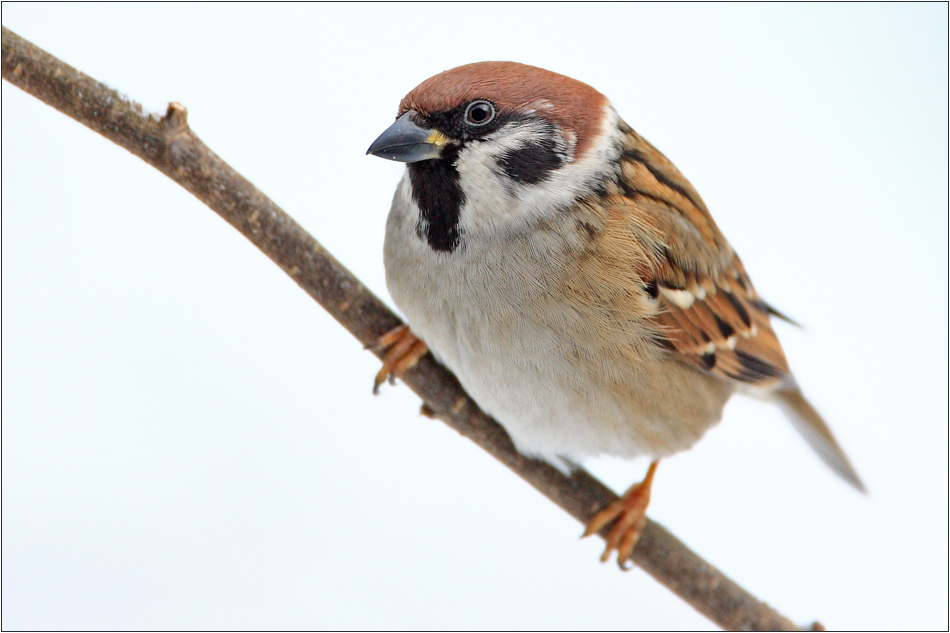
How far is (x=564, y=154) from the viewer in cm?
176

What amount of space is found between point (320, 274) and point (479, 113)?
1.58 ft

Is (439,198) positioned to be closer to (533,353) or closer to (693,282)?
(533,353)

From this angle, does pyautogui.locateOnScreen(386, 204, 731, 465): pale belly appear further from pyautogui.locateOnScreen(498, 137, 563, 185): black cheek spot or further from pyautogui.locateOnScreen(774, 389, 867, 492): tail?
pyautogui.locateOnScreen(774, 389, 867, 492): tail

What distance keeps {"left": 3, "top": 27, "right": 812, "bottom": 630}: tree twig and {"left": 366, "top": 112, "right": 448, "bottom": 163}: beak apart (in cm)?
29

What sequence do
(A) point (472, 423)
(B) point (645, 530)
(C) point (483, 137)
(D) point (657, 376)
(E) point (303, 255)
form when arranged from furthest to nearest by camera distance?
(B) point (645, 530) → (A) point (472, 423) → (D) point (657, 376) → (E) point (303, 255) → (C) point (483, 137)

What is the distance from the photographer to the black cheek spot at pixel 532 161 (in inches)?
67.1

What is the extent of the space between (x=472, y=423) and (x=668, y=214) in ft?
2.24

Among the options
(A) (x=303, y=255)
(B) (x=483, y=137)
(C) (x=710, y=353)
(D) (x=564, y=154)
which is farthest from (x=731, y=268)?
(A) (x=303, y=255)

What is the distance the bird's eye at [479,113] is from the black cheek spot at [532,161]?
0.27ft

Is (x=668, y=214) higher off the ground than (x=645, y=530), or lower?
higher

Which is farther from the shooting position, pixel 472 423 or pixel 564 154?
pixel 472 423

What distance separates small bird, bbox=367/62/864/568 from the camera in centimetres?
168

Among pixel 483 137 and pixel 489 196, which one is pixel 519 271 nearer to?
pixel 489 196

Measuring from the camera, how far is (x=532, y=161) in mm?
1721
